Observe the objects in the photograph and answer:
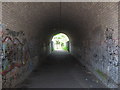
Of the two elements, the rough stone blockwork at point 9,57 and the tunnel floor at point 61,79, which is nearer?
the rough stone blockwork at point 9,57

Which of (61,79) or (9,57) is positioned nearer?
(9,57)

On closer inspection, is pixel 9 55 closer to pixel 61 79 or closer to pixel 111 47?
pixel 61 79

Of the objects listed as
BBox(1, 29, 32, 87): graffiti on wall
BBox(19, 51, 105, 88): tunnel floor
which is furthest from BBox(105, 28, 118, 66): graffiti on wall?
BBox(1, 29, 32, 87): graffiti on wall

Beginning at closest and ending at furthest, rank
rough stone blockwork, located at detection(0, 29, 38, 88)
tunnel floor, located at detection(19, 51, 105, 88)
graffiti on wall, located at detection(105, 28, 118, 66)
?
1. rough stone blockwork, located at detection(0, 29, 38, 88)
2. graffiti on wall, located at detection(105, 28, 118, 66)
3. tunnel floor, located at detection(19, 51, 105, 88)

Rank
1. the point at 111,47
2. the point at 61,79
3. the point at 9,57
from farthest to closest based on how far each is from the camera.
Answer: the point at 61,79, the point at 111,47, the point at 9,57

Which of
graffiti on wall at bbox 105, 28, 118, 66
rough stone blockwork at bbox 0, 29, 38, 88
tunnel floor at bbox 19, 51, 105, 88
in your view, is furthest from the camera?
tunnel floor at bbox 19, 51, 105, 88

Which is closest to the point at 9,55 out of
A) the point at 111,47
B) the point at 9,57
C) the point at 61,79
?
the point at 9,57

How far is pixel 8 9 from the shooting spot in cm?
458

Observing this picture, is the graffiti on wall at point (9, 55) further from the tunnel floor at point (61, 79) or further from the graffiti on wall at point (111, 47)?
the graffiti on wall at point (111, 47)

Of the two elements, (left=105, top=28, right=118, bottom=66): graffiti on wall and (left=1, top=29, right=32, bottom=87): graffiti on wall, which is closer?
(left=1, top=29, right=32, bottom=87): graffiti on wall

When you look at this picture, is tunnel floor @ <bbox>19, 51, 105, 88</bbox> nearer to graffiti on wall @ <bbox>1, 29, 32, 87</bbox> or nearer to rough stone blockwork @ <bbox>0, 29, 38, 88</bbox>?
rough stone blockwork @ <bbox>0, 29, 38, 88</bbox>

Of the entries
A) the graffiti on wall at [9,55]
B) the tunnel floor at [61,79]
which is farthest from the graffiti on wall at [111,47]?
the graffiti on wall at [9,55]

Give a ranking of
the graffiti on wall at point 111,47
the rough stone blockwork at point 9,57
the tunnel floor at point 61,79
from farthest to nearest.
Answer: the tunnel floor at point 61,79 < the graffiti on wall at point 111,47 < the rough stone blockwork at point 9,57

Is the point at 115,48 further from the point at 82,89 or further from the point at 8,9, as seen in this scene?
the point at 8,9
